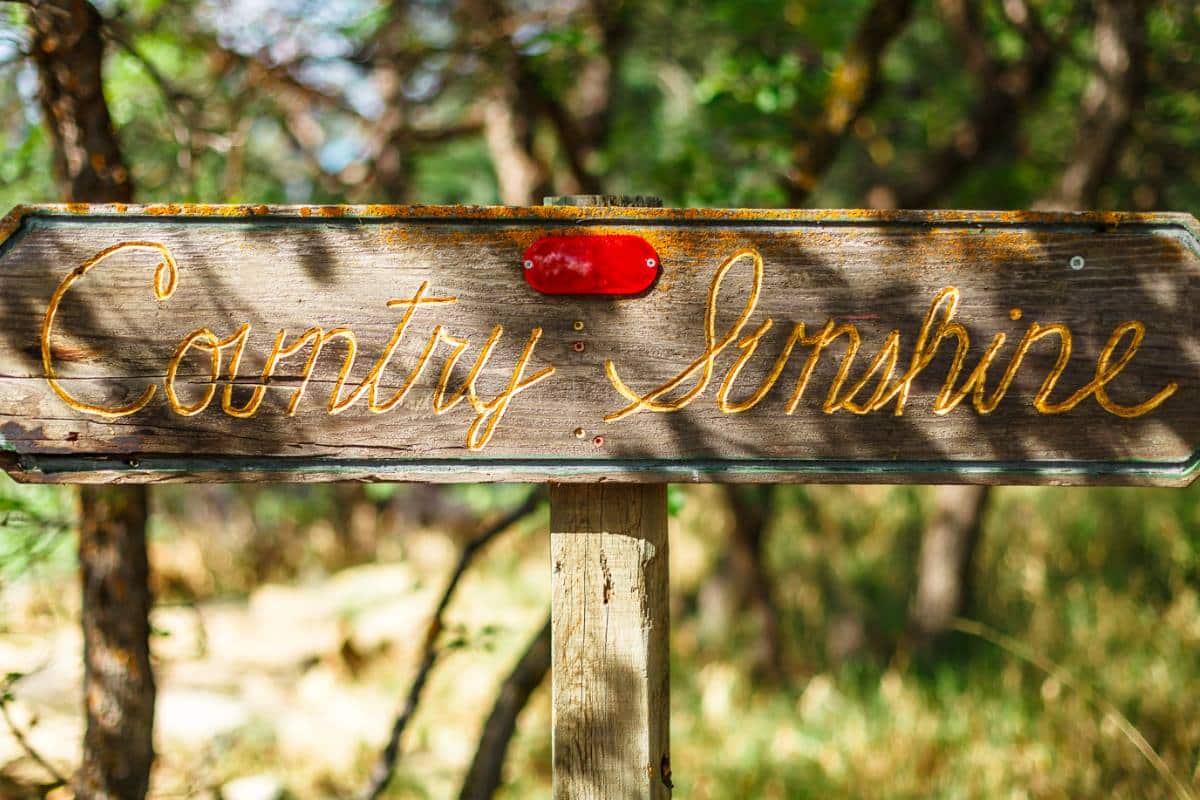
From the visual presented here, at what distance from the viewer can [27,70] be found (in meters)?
2.54

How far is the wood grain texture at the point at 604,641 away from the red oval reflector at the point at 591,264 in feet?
1.11

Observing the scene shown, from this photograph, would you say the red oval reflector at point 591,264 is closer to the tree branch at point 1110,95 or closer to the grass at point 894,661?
the grass at point 894,661

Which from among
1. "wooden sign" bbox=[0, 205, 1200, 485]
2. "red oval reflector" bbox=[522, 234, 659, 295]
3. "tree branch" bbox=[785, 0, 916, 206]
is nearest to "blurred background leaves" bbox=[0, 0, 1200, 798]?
"tree branch" bbox=[785, 0, 916, 206]

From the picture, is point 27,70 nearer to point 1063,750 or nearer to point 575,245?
point 575,245

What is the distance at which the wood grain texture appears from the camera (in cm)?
160

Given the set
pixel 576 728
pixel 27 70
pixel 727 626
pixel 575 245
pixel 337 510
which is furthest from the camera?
pixel 337 510

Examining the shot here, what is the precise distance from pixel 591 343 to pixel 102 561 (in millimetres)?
1376

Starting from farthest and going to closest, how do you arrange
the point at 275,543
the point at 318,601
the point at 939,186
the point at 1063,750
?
the point at 275,543, the point at 318,601, the point at 939,186, the point at 1063,750

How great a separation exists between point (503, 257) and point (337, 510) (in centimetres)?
659

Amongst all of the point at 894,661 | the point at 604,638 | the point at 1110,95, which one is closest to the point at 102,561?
the point at 604,638

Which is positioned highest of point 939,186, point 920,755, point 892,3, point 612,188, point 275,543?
point 612,188

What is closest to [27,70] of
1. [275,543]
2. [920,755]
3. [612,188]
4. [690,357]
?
[690,357]

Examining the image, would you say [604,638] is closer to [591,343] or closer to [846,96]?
[591,343]

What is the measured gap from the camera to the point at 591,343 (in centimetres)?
151
